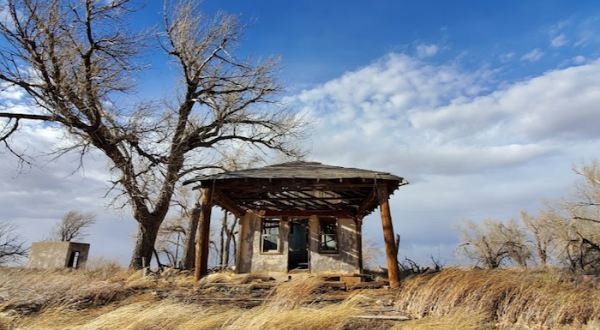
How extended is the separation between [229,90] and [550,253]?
2185 centimetres

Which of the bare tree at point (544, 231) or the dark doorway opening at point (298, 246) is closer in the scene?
the dark doorway opening at point (298, 246)

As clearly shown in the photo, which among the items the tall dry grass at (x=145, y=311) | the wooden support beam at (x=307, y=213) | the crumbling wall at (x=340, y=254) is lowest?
the tall dry grass at (x=145, y=311)

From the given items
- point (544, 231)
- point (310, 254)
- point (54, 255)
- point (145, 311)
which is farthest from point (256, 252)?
point (544, 231)

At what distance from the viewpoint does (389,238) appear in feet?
28.9

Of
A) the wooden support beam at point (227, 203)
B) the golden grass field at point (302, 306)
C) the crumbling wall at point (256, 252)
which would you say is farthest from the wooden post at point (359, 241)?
the golden grass field at point (302, 306)

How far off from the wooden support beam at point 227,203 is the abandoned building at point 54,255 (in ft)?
25.6

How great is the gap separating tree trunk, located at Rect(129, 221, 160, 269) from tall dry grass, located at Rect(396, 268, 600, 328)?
1064cm

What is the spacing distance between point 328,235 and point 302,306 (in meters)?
7.56

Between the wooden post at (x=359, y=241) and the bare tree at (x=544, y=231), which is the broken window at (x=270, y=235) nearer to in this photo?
the wooden post at (x=359, y=241)

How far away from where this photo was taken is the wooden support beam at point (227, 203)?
1023cm

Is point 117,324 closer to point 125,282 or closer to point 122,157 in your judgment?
point 125,282

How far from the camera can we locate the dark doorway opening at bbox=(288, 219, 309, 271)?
1468cm

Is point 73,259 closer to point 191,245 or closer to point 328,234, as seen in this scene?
point 191,245

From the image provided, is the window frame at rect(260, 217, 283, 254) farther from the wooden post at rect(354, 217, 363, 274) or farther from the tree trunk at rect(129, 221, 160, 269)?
the tree trunk at rect(129, 221, 160, 269)
